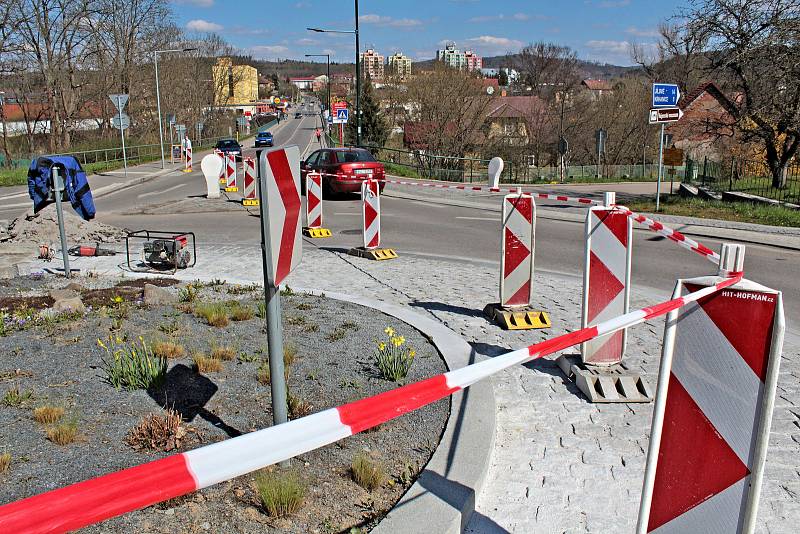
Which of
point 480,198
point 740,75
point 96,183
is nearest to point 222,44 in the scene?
point 96,183

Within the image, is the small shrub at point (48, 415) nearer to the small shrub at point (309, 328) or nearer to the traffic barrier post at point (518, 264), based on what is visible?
the small shrub at point (309, 328)

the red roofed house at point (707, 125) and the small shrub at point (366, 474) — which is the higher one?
the red roofed house at point (707, 125)

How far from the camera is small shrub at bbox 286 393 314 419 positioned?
461cm

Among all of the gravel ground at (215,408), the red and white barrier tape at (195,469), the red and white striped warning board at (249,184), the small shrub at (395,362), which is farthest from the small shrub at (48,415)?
the red and white striped warning board at (249,184)

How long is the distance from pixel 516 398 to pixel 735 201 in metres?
16.2

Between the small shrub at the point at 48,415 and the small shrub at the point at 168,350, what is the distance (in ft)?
3.93

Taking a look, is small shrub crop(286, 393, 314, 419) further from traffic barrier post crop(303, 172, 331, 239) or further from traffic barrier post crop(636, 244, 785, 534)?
traffic barrier post crop(303, 172, 331, 239)

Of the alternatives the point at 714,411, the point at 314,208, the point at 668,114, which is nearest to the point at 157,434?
the point at 714,411

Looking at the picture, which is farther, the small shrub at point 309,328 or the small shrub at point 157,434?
the small shrub at point 309,328

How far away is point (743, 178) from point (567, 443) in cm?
2278

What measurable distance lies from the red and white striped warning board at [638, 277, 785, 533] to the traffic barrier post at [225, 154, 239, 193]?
21736mm

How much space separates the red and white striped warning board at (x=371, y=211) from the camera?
1117cm

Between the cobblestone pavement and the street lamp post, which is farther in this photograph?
the street lamp post

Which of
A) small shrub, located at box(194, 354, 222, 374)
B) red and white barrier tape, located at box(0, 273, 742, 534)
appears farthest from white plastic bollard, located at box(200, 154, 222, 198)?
red and white barrier tape, located at box(0, 273, 742, 534)
